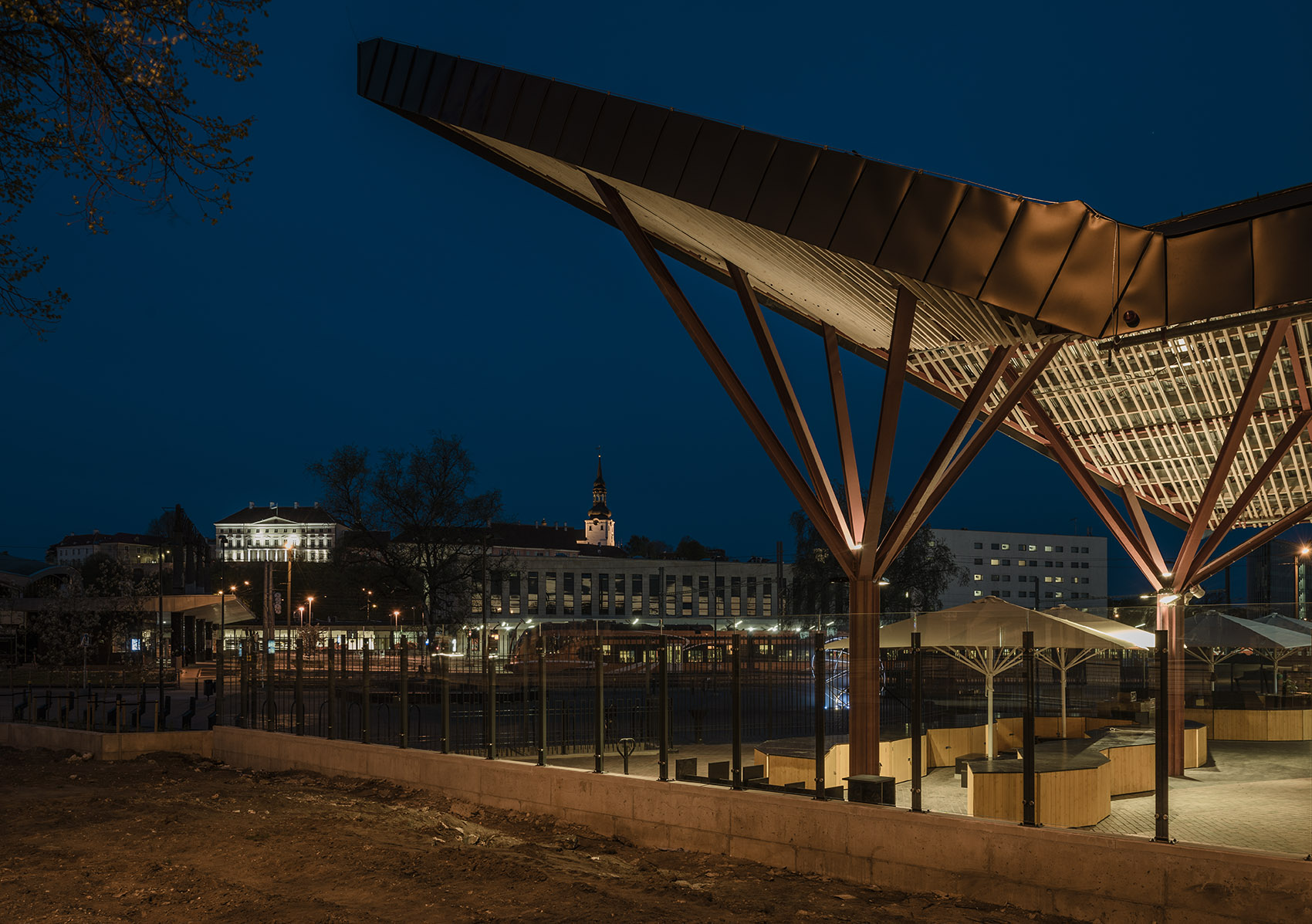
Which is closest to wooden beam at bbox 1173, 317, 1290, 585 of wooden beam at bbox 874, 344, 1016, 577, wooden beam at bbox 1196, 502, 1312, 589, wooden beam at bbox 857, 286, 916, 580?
wooden beam at bbox 1196, 502, 1312, 589

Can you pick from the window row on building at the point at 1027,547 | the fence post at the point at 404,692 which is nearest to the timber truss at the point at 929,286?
the fence post at the point at 404,692

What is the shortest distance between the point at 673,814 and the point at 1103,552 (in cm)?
18719

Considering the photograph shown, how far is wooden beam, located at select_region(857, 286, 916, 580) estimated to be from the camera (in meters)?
13.5

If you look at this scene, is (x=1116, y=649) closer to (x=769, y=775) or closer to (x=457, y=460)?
(x=769, y=775)

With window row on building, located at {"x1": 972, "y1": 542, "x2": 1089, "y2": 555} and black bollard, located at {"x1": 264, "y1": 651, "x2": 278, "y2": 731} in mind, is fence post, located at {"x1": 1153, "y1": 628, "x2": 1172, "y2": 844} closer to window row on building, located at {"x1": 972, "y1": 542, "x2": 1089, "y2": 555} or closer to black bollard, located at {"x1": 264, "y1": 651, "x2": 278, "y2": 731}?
black bollard, located at {"x1": 264, "y1": 651, "x2": 278, "y2": 731}

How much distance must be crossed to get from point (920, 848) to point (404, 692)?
8.54 m

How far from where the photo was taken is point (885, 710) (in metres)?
13.5

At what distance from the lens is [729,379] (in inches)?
605

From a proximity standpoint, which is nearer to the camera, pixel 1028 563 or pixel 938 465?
pixel 938 465

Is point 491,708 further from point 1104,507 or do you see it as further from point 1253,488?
point 1253,488

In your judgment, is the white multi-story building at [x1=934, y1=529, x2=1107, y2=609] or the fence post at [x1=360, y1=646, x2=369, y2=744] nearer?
the fence post at [x1=360, y1=646, x2=369, y2=744]

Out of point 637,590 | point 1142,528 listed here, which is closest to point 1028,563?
point 637,590

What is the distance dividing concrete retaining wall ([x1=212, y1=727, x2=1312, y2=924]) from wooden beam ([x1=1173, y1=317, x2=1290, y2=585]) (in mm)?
6994

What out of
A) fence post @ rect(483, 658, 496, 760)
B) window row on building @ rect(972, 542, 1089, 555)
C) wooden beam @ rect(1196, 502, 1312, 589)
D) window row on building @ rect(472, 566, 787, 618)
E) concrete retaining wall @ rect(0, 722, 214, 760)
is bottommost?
window row on building @ rect(472, 566, 787, 618)
